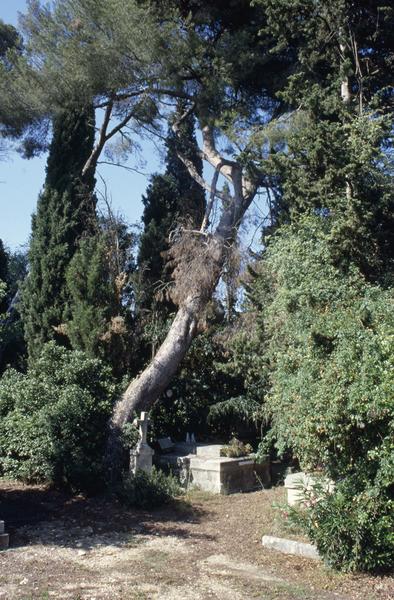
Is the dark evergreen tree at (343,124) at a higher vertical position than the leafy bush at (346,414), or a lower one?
higher

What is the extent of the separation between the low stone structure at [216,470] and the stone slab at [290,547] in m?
3.39

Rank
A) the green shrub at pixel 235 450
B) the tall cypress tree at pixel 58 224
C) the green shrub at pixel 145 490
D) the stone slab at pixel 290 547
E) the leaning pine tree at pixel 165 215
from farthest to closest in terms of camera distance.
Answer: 1. the leaning pine tree at pixel 165 215
2. the tall cypress tree at pixel 58 224
3. the green shrub at pixel 235 450
4. the green shrub at pixel 145 490
5. the stone slab at pixel 290 547

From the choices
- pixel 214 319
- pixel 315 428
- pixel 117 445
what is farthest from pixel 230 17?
pixel 315 428

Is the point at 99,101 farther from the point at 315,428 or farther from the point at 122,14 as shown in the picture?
the point at 315,428

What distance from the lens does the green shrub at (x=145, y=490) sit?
400 inches

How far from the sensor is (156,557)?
7.33 meters

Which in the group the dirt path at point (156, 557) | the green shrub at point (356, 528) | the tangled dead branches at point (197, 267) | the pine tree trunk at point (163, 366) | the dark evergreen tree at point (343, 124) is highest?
the dark evergreen tree at point (343, 124)

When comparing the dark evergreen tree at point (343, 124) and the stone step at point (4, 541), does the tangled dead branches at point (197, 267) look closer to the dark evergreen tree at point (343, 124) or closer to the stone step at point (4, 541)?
the dark evergreen tree at point (343, 124)

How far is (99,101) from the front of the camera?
48.7 feet

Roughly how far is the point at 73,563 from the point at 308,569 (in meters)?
2.59

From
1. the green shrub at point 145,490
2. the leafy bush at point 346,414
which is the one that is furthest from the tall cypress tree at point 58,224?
the leafy bush at point 346,414

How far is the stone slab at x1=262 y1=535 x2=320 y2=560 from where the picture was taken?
714 centimetres

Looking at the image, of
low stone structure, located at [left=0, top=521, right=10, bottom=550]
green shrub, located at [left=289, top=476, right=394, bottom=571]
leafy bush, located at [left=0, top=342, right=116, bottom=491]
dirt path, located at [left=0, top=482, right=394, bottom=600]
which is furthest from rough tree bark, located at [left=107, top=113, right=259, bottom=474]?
green shrub, located at [left=289, top=476, right=394, bottom=571]

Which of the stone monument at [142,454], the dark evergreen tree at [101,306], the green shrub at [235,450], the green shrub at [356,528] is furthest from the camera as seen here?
the dark evergreen tree at [101,306]
